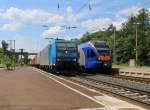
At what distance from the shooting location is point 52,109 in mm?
14625

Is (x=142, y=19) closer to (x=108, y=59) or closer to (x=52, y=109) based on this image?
(x=108, y=59)

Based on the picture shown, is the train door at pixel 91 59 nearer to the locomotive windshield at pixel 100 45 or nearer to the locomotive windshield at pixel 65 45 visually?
the locomotive windshield at pixel 100 45

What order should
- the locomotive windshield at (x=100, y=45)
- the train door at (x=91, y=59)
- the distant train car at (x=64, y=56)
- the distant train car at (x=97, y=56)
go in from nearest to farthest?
1. the distant train car at (x=64, y=56)
2. the distant train car at (x=97, y=56)
3. the train door at (x=91, y=59)
4. the locomotive windshield at (x=100, y=45)

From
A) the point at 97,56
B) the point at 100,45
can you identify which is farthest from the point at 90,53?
the point at 100,45


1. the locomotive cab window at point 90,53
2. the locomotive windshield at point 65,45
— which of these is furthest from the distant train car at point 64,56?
the locomotive cab window at point 90,53

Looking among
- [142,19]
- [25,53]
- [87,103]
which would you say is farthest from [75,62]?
[25,53]

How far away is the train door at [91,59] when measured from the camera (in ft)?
143

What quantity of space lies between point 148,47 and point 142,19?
31614 millimetres

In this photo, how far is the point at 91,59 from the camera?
144ft

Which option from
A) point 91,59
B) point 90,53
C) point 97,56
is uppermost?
point 90,53

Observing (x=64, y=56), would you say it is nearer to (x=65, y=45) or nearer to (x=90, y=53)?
(x=65, y=45)

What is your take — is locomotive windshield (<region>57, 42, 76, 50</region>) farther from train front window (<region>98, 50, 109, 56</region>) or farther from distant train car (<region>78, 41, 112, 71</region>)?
train front window (<region>98, 50, 109, 56</region>)

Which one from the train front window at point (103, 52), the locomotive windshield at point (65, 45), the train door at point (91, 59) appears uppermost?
the locomotive windshield at point (65, 45)

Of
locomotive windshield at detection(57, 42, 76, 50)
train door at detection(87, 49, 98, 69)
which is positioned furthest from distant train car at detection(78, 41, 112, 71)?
locomotive windshield at detection(57, 42, 76, 50)
